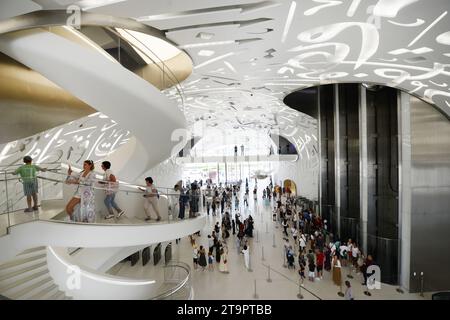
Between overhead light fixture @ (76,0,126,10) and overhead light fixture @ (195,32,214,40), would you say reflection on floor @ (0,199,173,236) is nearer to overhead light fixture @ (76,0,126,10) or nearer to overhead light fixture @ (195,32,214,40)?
overhead light fixture @ (76,0,126,10)

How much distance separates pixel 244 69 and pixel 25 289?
6128mm

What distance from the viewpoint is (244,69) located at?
6910 millimetres

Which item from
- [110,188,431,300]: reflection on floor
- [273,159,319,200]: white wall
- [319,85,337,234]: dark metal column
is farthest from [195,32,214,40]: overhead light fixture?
[273,159,319,200]: white wall

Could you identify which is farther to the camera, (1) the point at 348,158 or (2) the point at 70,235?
(1) the point at 348,158

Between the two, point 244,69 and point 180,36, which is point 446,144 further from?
point 180,36

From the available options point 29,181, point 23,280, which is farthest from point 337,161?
point 23,280

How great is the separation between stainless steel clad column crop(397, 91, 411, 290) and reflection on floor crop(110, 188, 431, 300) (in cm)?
79

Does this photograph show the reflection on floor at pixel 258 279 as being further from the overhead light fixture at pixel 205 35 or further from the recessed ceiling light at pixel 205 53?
the overhead light fixture at pixel 205 35

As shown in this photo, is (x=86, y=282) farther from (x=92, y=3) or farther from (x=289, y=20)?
(x=289, y=20)

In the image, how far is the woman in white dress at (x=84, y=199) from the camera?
15.3 ft

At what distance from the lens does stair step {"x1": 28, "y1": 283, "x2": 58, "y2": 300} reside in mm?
4457

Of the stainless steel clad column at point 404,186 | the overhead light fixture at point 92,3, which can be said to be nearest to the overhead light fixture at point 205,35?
the overhead light fixture at point 92,3

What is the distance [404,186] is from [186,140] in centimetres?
661

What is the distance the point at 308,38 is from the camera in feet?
16.1
